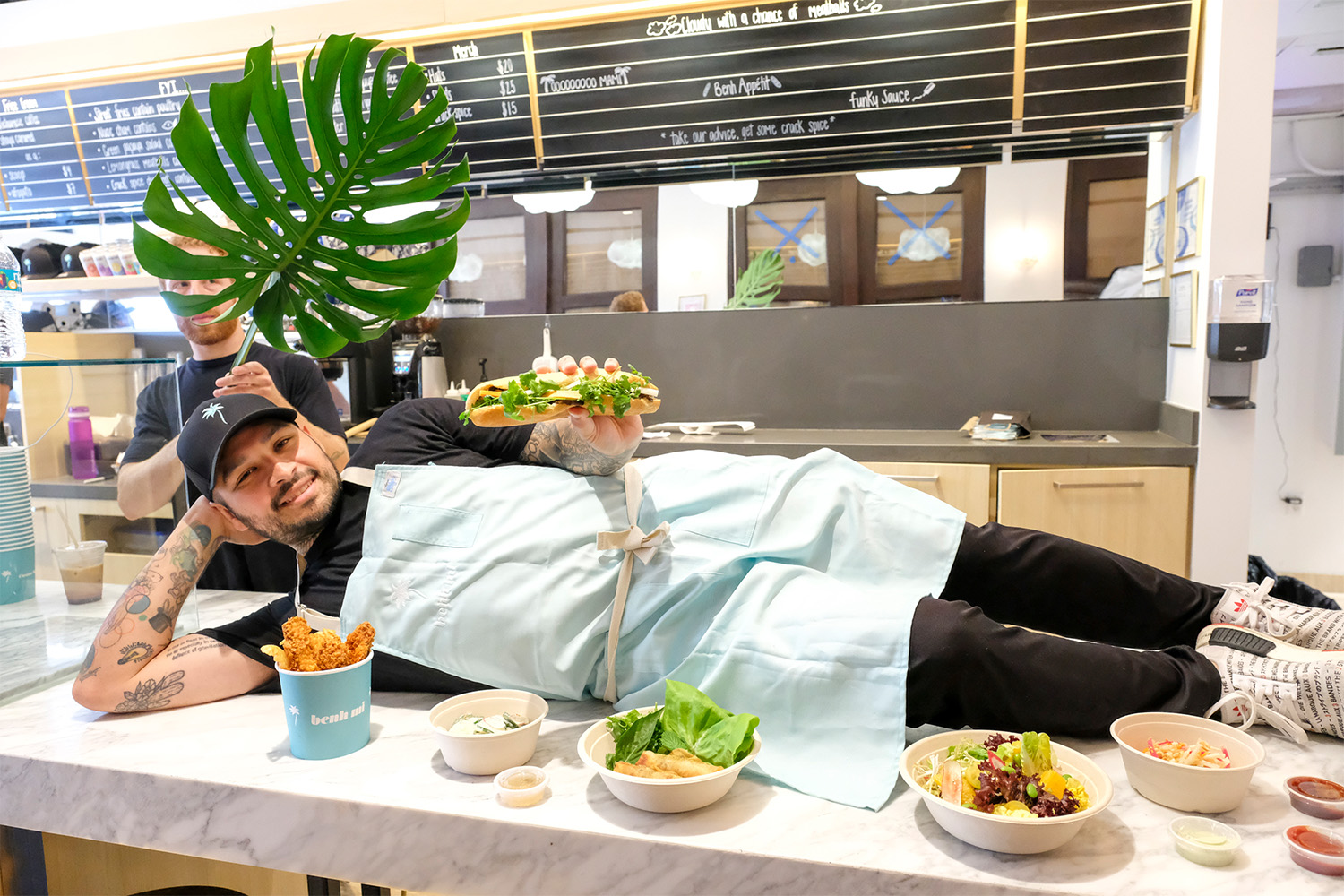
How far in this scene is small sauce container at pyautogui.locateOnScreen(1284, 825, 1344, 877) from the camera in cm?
88

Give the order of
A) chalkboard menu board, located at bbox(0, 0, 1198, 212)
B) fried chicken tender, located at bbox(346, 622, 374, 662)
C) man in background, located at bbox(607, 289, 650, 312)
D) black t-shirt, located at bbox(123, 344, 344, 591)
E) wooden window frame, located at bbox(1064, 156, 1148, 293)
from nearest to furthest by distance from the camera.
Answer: fried chicken tender, located at bbox(346, 622, 374, 662) → black t-shirt, located at bbox(123, 344, 344, 591) → chalkboard menu board, located at bbox(0, 0, 1198, 212) → wooden window frame, located at bbox(1064, 156, 1148, 293) → man in background, located at bbox(607, 289, 650, 312)

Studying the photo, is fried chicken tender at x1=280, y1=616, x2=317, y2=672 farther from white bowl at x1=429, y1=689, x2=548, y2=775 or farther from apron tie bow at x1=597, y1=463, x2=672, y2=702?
apron tie bow at x1=597, y1=463, x2=672, y2=702

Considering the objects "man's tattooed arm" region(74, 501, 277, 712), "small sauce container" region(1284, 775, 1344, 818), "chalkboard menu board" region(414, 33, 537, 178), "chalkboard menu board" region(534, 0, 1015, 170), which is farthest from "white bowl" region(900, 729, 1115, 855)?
"chalkboard menu board" region(414, 33, 537, 178)

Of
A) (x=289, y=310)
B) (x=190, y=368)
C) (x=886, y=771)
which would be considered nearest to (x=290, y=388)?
(x=190, y=368)

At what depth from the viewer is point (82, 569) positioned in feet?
5.01

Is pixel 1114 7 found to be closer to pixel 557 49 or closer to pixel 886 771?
pixel 557 49

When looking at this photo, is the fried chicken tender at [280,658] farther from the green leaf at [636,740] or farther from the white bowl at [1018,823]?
the white bowl at [1018,823]

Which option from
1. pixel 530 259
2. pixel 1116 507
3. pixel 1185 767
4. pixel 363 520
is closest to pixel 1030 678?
pixel 1185 767

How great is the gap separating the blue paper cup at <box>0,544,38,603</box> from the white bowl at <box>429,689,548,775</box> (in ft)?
2.72

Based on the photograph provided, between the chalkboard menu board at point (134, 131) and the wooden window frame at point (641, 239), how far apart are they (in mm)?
1124

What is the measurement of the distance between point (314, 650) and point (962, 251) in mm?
2986

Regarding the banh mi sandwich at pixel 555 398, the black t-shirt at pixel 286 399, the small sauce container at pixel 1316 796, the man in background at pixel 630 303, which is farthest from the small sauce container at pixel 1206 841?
the man in background at pixel 630 303

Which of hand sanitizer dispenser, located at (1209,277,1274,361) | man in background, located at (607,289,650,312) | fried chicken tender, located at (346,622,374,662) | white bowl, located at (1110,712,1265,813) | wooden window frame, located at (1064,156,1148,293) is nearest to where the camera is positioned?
white bowl, located at (1110,712,1265,813)

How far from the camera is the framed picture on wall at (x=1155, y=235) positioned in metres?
2.92
